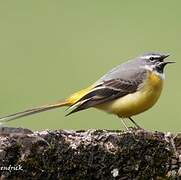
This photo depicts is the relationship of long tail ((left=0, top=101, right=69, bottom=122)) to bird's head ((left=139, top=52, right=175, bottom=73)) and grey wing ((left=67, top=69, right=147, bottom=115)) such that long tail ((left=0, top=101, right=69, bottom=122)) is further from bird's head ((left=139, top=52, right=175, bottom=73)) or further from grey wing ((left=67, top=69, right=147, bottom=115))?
bird's head ((left=139, top=52, right=175, bottom=73))

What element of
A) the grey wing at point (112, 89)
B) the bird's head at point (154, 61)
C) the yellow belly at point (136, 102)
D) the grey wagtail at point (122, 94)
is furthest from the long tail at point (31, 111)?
the bird's head at point (154, 61)

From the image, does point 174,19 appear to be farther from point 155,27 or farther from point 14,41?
point 14,41

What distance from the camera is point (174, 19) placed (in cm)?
2203

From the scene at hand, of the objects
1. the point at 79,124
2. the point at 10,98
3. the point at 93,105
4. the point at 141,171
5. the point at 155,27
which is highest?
the point at 155,27

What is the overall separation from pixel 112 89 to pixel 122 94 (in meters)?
0.14

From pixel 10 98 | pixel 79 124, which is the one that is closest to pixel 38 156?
pixel 79 124

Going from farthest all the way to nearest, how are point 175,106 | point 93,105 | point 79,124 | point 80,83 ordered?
point 80,83
point 175,106
point 79,124
point 93,105

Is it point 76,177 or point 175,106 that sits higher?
point 175,106

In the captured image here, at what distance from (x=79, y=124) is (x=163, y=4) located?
1098cm

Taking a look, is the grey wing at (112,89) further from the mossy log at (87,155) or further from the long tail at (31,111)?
the mossy log at (87,155)

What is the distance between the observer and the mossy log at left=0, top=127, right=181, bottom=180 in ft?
20.2

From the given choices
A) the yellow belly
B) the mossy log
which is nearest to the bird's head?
the yellow belly

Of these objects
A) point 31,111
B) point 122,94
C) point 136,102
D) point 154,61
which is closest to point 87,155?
point 31,111

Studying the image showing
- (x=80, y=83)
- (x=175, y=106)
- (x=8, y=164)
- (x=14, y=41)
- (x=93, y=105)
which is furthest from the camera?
(x=14, y=41)
